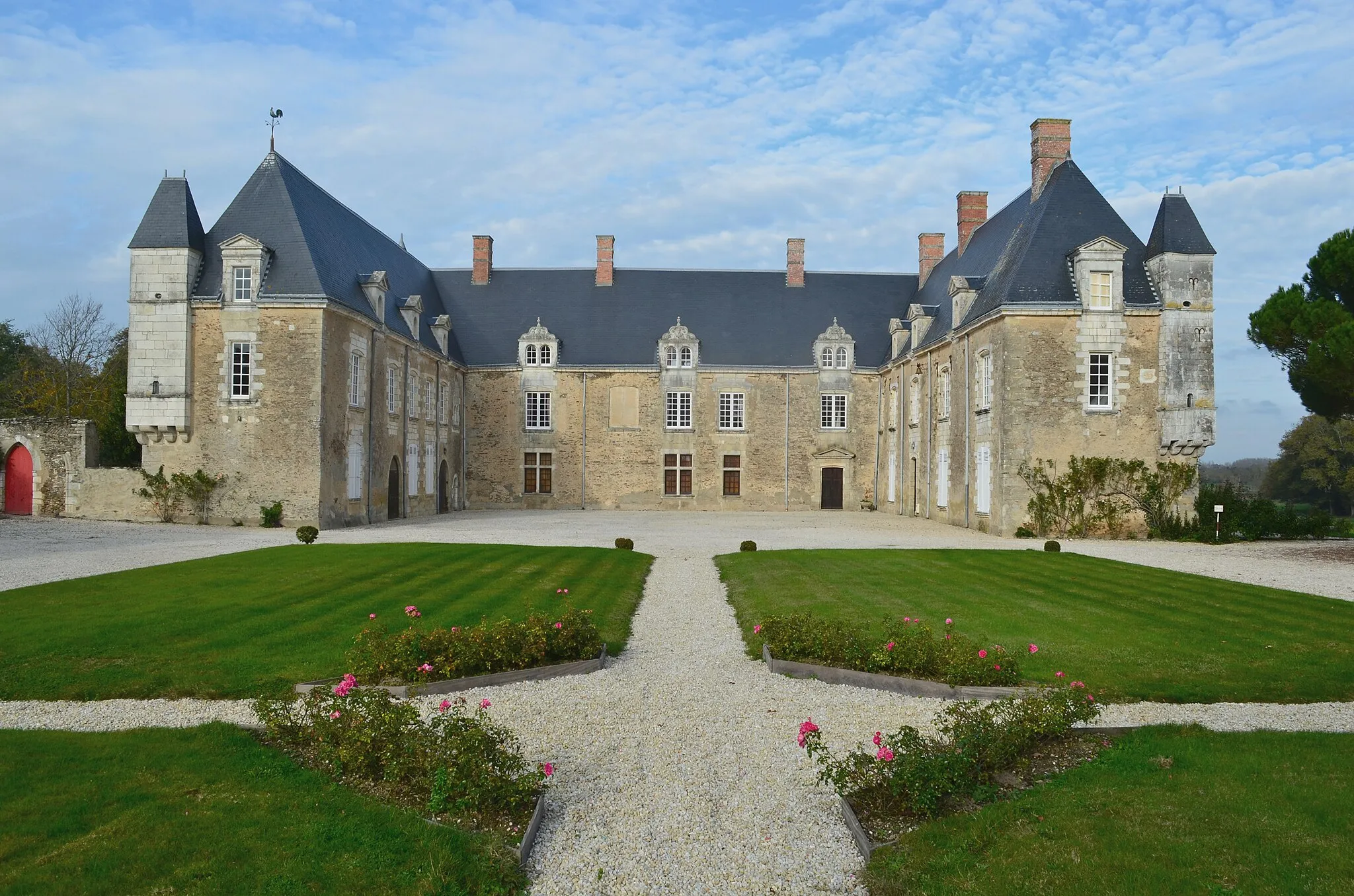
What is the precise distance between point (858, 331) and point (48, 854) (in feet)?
108

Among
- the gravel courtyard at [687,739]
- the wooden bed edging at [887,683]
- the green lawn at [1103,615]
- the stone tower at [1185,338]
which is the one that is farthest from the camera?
the stone tower at [1185,338]

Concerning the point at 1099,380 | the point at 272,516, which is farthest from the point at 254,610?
the point at 1099,380

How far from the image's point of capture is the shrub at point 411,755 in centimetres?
483

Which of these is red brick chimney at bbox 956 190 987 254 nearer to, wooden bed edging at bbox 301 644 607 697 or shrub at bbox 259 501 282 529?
shrub at bbox 259 501 282 529

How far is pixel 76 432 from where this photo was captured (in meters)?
24.4

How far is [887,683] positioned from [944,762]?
111 inches

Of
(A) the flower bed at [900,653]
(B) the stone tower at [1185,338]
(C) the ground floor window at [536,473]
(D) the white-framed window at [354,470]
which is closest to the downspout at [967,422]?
(B) the stone tower at [1185,338]

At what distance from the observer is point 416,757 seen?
512 cm

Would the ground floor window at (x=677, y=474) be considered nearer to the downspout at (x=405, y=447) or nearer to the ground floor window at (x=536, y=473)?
the ground floor window at (x=536, y=473)

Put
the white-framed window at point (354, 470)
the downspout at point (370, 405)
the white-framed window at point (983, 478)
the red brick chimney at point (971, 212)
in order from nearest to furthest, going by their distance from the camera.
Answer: the white-framed window at point (983, 478), the white-framed window at point (354, 470), the downspout at point (370, 405), the red brick chimney at point (971, 212)

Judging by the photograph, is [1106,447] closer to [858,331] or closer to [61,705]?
[858,331]

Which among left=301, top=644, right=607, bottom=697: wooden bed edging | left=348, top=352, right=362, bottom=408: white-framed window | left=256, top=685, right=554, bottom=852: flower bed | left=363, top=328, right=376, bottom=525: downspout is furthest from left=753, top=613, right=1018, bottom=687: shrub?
left=363, top=328, right=376, bottom=525: downspout

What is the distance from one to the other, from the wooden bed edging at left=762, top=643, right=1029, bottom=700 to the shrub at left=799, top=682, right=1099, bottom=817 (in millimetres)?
1429

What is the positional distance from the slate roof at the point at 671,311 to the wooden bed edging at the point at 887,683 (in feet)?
86.3
